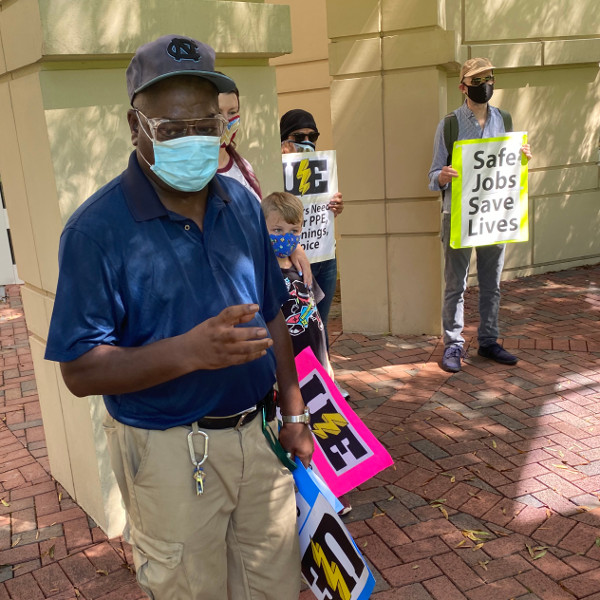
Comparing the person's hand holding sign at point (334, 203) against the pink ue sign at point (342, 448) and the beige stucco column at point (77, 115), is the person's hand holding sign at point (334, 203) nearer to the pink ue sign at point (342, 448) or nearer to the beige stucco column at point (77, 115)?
the beige stucco column at point (77, 115)

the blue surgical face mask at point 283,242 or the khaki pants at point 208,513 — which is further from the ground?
the blue surgical face mask at point 283,242

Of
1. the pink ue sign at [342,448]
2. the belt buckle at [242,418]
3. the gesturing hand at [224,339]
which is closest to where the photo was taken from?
the gesturing hand at [224,339]

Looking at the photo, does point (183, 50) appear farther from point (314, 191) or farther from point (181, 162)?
point (314, 191)

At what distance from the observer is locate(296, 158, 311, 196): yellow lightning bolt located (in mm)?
4883

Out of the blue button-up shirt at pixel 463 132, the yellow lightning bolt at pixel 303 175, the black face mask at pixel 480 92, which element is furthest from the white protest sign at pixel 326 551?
the black face mask at pixel 480 92

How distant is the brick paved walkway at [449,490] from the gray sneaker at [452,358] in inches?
3.3

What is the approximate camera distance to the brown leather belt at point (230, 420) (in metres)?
2.08

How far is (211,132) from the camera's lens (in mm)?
2086

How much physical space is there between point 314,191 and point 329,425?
6.76 feet

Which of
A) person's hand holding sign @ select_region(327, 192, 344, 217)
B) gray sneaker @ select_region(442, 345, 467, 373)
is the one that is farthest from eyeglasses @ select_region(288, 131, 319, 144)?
gray sneaker @ select_region(442, 345, 467, 373)

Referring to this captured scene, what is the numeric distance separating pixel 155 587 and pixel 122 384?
672 mm

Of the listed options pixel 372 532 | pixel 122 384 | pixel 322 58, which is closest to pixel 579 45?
pixel 322 58

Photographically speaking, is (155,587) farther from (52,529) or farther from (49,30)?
(49,30)

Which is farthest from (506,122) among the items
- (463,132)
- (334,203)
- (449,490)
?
(449,490)
